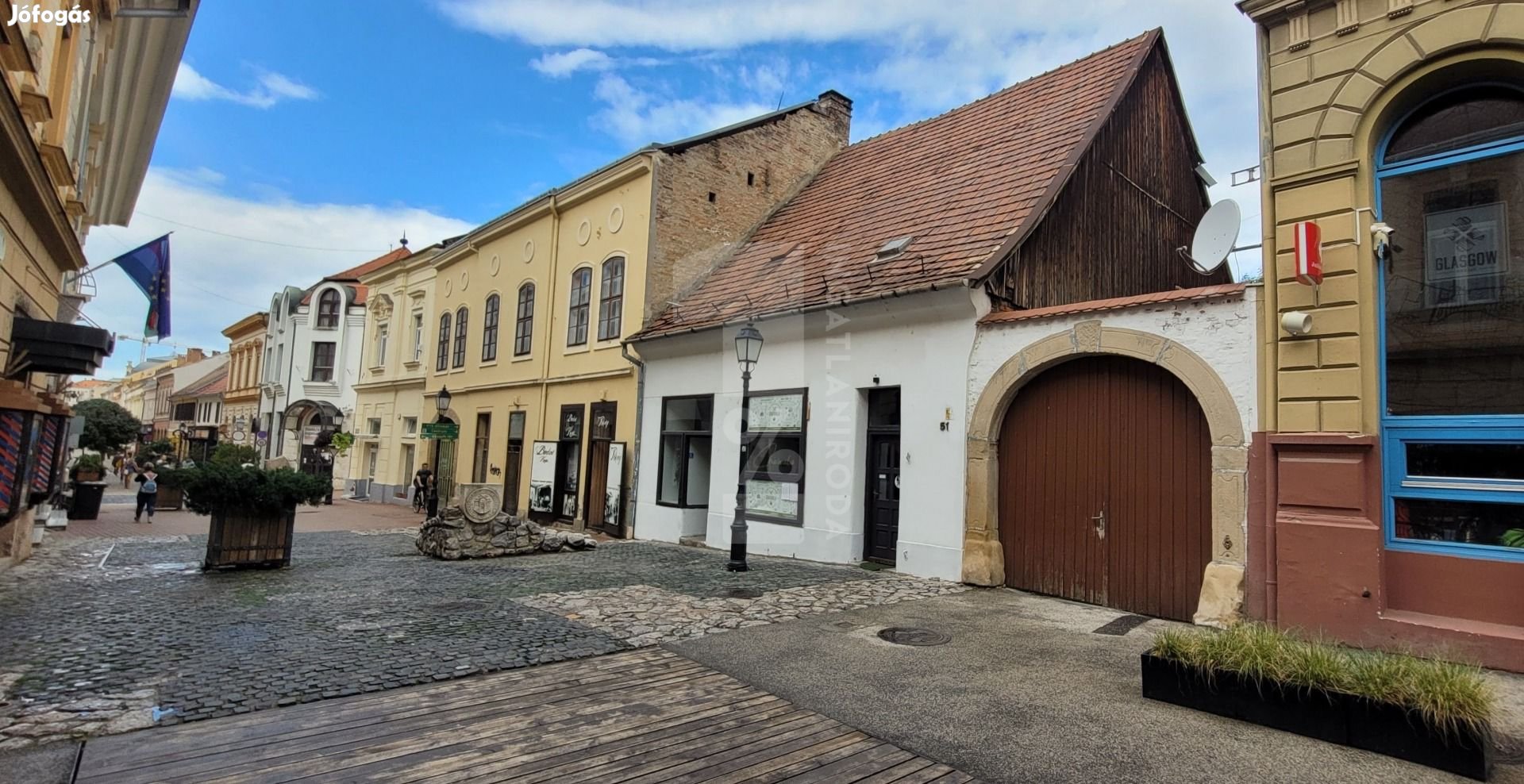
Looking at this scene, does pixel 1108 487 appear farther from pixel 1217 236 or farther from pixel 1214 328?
pixel 1217 236

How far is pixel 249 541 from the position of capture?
1009 cm

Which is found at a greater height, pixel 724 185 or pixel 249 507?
pixel 724 185

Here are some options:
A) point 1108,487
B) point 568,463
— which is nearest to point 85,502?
point 568,463

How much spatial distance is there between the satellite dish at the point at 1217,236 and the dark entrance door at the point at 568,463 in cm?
1296

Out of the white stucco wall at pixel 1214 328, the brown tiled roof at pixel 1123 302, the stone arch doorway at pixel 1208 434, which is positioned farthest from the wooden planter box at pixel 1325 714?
the brown tiled roof at pixel 1123 302

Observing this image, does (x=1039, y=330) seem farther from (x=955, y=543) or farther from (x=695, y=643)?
(x=695, y=643)

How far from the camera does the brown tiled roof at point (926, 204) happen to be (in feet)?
35.3

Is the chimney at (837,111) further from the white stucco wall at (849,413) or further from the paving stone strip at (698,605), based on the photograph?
the paving stone strip at (698,605)

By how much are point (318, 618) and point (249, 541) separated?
13.0 feet

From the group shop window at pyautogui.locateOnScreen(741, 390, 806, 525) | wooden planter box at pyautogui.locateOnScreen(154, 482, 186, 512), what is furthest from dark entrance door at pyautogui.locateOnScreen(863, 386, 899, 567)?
wooden planter box at pyautogui.locateOnScreen(154, 482, 186, 512)

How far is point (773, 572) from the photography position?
1029cm

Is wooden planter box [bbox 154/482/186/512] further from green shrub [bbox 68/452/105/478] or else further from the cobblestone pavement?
the cobblestone pavement

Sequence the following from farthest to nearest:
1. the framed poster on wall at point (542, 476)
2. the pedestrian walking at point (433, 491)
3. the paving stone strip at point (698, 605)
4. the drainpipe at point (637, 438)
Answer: the pedestrian walking at point (433, 491) → the framed poster on wall at point (542, 476) → the drainpipe at point (637, 438) → the paving stone strip at point (698, 605)

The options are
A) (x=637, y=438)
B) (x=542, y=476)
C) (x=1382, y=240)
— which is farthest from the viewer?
(x=542, y=476)
